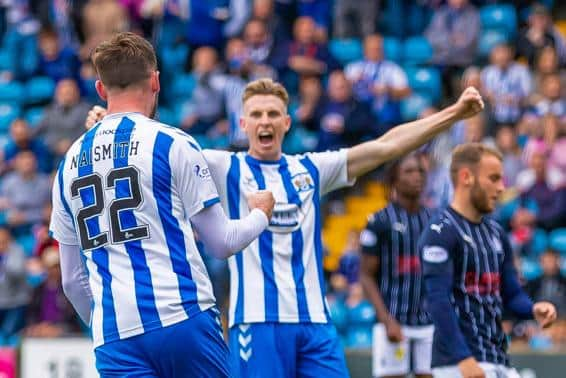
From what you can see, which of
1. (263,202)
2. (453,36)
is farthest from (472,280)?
(453,36)

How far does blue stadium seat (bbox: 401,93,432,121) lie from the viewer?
16344mm

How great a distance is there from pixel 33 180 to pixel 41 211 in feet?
1.36

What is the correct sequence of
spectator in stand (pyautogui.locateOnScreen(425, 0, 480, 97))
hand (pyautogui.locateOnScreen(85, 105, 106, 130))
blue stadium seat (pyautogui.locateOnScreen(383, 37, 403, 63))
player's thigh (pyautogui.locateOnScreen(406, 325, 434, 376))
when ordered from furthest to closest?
1. blue stadium seat (pyautogui.locateOnScreen(383, 37, 403, 63))
2. spectator in stand (pyautogui.locateOnScreen(425, 0, 480, 97))
3. player's thigh (pyautogui.locateOnScreen(406, 325, 434, 376))
4. hand (pyautogui.locateOnScreen(85, 105, 106, 130))

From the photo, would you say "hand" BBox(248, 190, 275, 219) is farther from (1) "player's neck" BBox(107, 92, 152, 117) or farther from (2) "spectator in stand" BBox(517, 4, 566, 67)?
(2) "spectator in stand" BBox(517, 4, 566, 67)

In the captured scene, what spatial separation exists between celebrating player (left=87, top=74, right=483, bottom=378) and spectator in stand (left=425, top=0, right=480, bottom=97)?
405 inches

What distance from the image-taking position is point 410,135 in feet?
21.6

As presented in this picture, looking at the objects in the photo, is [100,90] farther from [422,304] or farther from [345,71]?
[345,71]

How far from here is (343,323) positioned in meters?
14.1

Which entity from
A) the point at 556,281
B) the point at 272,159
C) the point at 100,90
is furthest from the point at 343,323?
the point at 100,90

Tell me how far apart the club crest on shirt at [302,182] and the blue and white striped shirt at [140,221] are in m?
1.79

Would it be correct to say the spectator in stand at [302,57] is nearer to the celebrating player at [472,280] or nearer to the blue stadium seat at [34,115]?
the blue stadium seat at [34,115]

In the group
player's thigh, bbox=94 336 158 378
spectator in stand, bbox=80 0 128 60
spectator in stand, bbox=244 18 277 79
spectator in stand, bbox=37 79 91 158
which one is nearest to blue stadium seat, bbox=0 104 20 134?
spectator in stand, bbox=80 0 128 60

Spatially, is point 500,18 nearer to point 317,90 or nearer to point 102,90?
point 317,90

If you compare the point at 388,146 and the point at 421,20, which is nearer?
the point at 388,146
